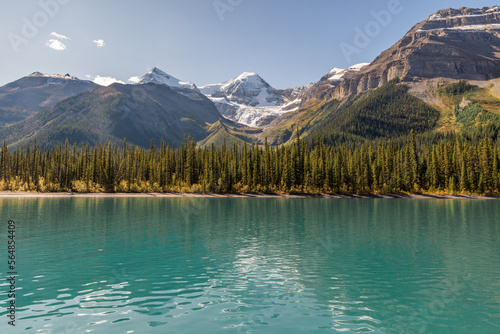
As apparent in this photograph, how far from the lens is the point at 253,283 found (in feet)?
67.4

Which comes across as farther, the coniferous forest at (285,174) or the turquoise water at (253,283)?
the coniferous forest at (285,174)

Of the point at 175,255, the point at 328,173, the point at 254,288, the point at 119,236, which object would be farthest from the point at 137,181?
the point at 254,288

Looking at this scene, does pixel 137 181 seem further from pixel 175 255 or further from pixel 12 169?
pixel 175 255

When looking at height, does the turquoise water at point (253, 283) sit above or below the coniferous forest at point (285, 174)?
below

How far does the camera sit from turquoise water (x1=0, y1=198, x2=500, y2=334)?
14.8 meters

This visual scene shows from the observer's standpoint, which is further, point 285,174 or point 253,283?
point 285,174

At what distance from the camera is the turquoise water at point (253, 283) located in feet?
48.5

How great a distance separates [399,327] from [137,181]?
155829mm

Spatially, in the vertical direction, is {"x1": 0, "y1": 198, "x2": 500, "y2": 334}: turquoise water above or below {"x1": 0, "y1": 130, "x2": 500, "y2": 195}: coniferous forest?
below

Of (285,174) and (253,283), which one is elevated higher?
(285,174)

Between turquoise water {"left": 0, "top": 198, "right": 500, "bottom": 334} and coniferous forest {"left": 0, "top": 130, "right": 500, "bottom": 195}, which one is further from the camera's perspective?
coniferous forest {"left": 0, "top": 130, "right": 500, "bottom": 195}

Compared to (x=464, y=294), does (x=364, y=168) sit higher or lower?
higher

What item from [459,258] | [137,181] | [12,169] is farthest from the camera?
[12,169]

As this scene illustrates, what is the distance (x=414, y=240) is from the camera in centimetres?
3675
